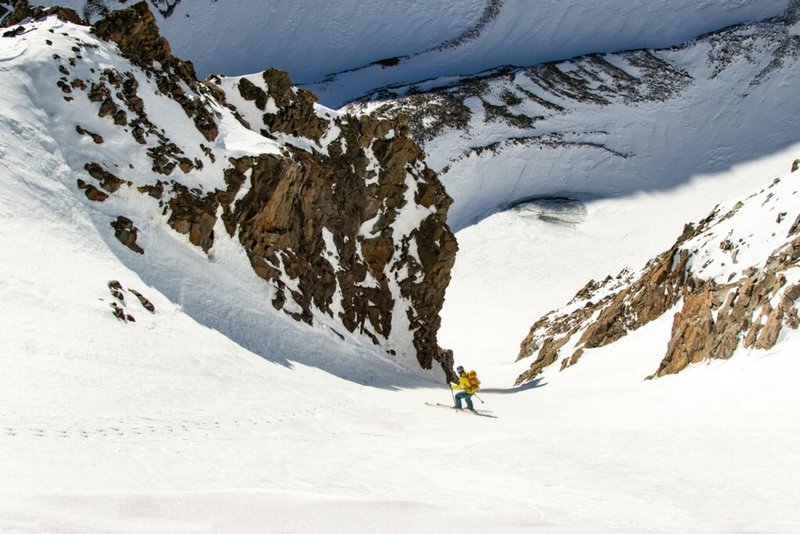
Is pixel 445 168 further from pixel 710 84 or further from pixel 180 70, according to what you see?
pixel 180 70

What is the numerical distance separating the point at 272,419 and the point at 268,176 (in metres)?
12.9

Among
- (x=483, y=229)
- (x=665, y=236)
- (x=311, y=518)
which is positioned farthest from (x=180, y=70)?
(x=665, y=236)

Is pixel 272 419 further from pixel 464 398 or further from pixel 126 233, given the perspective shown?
pixel 126 233

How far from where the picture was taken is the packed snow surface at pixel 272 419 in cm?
684

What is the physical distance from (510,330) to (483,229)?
34.7ft

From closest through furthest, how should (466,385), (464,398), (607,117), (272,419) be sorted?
(272,419), (466,385), (464,398), (607,117)

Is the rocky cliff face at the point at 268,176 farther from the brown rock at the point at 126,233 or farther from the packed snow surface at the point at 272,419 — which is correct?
the packed snow surface at the point at 272,419

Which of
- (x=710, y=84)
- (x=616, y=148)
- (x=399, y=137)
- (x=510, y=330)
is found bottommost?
(x=510, y=330)

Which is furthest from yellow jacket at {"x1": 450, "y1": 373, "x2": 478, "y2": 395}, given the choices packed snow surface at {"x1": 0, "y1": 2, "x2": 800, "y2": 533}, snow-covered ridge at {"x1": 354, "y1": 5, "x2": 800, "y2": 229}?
snow-covered ridge at {"x1": 354, "y1": 5, "x2": 800, "y2": 229}

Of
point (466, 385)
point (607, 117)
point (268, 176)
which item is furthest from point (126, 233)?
point (607, 117)

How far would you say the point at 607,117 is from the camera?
2371 inches

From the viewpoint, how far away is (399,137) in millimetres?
29562

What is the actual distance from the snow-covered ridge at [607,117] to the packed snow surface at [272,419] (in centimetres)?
2967

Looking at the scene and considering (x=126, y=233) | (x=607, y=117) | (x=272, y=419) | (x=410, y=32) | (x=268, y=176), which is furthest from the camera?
(x=410, y=32)
